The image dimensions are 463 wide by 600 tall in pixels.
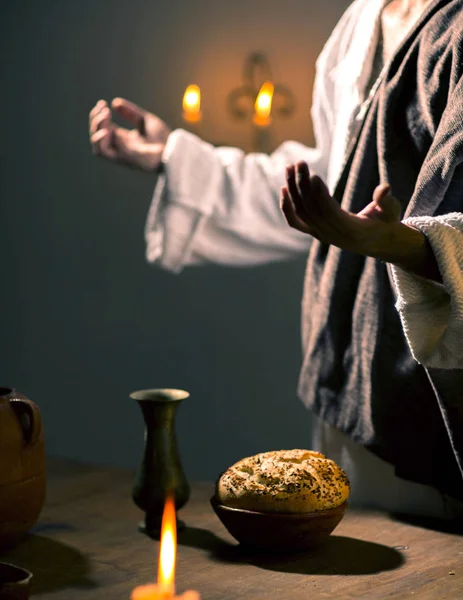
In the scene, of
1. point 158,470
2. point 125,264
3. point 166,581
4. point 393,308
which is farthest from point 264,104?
point 166,581

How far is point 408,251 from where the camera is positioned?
35.0 inches

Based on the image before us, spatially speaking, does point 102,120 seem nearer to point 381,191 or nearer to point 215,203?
point 215,203

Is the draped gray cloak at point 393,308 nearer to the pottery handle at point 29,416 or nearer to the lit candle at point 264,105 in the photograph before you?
the pottery handle at point 29,416

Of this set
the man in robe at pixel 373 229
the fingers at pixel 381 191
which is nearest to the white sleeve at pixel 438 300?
the man in robe at pixel 373 229

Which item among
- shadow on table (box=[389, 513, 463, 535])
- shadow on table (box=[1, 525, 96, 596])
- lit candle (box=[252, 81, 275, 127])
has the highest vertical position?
lit candle (box=[252, 81, 275, 127])

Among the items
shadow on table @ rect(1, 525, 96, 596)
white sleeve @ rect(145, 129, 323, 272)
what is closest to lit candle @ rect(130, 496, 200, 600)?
shadow on table @ rect(1, 525, 96, 596)

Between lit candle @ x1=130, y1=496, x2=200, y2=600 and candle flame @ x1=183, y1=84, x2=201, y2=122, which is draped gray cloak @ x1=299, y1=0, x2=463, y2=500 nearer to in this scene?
lit candle @ x1=130, y1=496, x2=200, y2=600

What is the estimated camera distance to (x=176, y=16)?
224cm

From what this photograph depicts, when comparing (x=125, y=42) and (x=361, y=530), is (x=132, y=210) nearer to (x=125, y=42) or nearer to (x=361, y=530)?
(x=125, y=42)

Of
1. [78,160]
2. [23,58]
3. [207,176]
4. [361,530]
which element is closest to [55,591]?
[361,530]

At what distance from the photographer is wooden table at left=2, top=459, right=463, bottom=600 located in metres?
0.98

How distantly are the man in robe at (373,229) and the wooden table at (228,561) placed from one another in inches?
4.7

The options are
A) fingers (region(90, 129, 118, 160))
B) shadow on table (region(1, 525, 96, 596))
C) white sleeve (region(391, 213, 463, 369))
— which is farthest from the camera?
fingers (region(90, 129, 118, 160))

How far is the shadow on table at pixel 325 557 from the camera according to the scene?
41.5 inches
